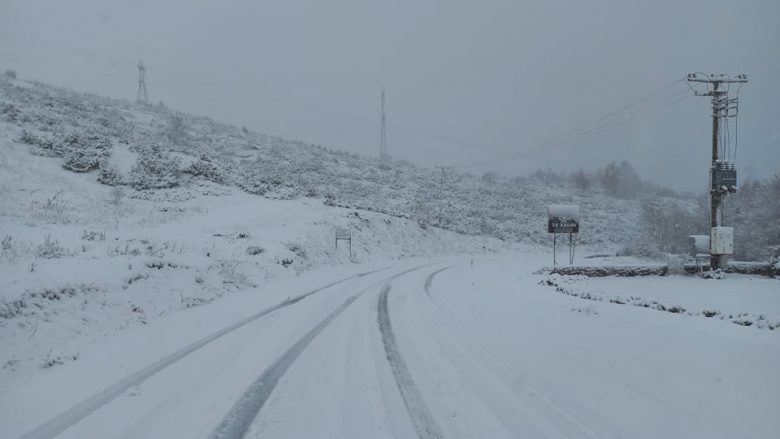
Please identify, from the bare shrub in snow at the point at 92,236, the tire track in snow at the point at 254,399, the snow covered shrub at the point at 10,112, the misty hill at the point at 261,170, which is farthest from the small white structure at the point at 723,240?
the snow covered shrub at the point at 10,112

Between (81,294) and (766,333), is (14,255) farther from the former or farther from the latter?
(766,333)

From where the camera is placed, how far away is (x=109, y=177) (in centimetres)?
2783

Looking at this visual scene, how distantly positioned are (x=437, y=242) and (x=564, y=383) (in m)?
35.8

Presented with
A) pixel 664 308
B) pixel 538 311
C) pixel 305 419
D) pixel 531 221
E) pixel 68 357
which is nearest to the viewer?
pixel 305 419

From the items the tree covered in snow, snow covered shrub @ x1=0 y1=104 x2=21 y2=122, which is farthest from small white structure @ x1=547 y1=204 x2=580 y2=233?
snow covered shrub @ x1=0 y1=104 x2=21 y2=122

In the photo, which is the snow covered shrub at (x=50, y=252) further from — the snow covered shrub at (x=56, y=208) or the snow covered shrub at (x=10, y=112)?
the snow covered shrub at (x=10, y=112)

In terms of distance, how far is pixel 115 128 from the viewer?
3906 centimetres

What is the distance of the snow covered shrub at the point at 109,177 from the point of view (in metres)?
27.4

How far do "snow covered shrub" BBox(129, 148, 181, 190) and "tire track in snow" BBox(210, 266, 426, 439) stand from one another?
83.4ft

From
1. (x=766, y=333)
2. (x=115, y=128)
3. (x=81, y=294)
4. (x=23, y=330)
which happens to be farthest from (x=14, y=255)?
(x=115, y=128)

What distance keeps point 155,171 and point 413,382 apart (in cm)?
3068

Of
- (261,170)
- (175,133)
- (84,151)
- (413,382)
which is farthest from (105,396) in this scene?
(175,133)

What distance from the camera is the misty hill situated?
30.5 metres

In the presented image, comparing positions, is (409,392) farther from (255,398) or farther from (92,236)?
(92,236)
